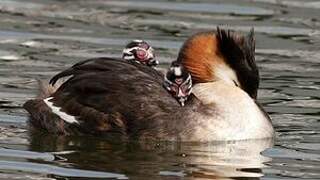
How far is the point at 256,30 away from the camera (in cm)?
1856

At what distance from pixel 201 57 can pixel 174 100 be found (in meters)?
0.51

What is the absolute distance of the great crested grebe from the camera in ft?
42.3

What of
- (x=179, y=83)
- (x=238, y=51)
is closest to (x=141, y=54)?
(x=238, y=51)

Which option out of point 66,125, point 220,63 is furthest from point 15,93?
point 220,63

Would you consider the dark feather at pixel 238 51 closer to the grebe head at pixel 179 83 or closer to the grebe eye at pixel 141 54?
the grebe head at pixel 179 83

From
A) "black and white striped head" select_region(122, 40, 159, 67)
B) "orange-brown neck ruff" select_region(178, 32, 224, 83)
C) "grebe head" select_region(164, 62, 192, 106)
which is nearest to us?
"grebe head" select_region(164, 62, 192, 106)

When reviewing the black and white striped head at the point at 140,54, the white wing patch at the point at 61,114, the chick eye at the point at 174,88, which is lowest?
the white wing patch at the point at 61,114

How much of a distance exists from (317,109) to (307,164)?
7.91ft

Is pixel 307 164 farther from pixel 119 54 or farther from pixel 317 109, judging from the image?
pixel 119 54

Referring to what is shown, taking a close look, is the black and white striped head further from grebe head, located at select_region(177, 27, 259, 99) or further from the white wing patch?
grebe head, located at select_region(177, 27, 259, 99)

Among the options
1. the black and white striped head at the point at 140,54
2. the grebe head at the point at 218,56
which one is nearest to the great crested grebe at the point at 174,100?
the grebe head at the point at 218,56

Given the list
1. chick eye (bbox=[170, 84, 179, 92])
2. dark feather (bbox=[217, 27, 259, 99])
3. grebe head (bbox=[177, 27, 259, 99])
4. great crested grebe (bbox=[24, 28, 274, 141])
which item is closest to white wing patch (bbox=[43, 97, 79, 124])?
great crested grebe (bbox=[24, 28, 274, 141])

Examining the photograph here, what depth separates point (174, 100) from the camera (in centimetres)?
1303

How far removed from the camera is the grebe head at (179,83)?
1283cm
